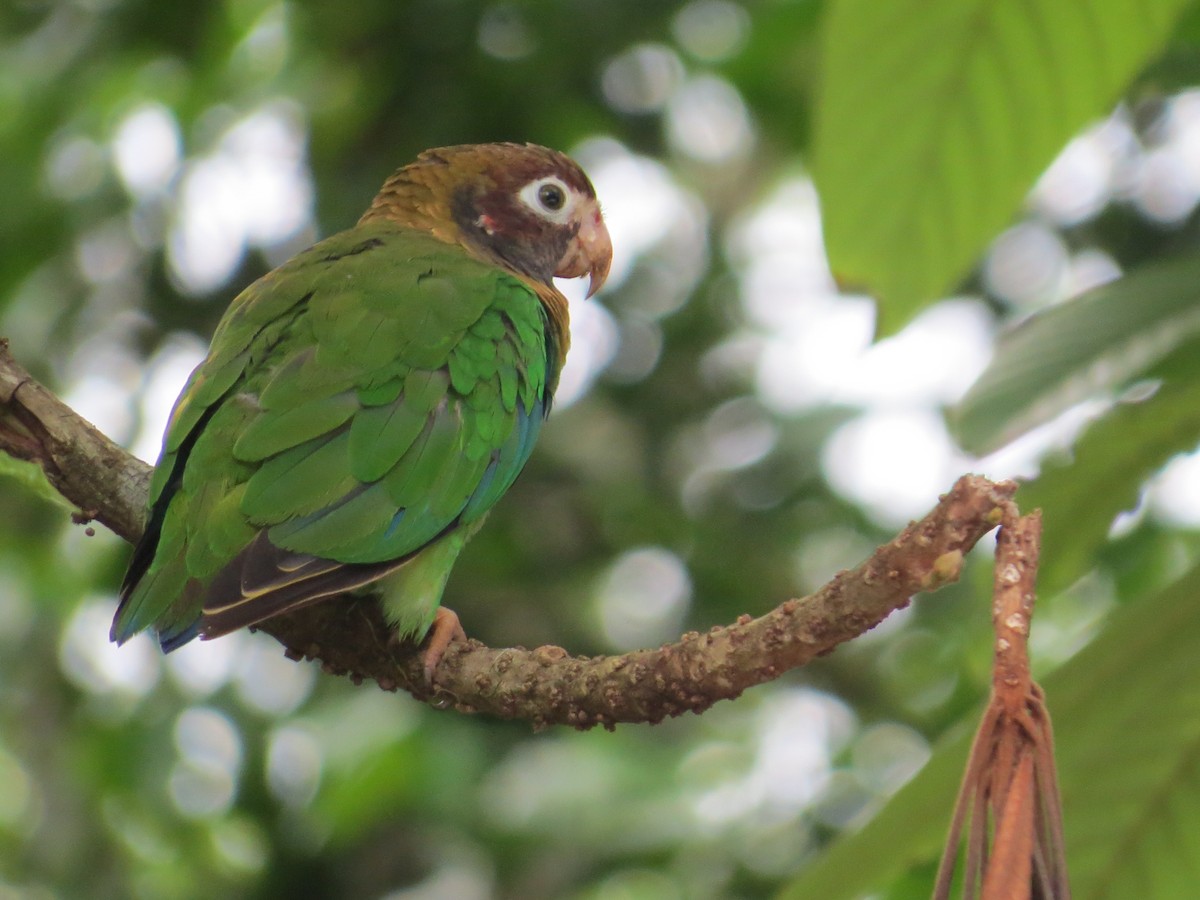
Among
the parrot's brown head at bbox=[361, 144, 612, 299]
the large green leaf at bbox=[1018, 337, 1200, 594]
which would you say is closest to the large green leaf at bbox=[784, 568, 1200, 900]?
the large green leaf at bbox=[1018, 337, 1200, 594]

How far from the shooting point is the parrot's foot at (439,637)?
86.5 inches

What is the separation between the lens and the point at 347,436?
8.35 feet

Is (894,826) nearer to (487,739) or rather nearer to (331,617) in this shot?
(331,617)

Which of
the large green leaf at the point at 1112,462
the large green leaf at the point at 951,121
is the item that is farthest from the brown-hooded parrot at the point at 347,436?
the large green leaf at the point at 1112,462

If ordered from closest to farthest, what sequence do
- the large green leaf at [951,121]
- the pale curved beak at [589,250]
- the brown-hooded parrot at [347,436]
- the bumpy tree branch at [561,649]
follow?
the bumpy tree branch at [561,649] → the large green leaf at [951,121] → the brown-hooded parrot at [347,436] → the pale curved beak at [589,250]

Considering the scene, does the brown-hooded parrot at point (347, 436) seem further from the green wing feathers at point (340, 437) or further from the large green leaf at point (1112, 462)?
the large green leaf at point (1112, 462)

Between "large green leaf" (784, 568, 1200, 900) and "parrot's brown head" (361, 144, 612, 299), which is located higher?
"parrot's brown head" (361, 144, 612, 299)

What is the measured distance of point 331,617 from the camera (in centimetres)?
250

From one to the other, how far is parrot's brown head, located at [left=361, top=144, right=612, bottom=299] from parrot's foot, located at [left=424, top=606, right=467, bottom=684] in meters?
1.27

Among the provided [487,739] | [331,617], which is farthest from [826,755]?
[331,617]

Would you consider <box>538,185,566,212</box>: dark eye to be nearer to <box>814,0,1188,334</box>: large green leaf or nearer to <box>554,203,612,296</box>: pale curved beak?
<box>554,203,612,296</box>: pale curved beak

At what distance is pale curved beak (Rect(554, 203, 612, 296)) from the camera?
3.72 m

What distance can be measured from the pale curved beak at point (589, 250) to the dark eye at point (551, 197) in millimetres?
108

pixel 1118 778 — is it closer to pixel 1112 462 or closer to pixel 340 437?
pixel 1112 462
